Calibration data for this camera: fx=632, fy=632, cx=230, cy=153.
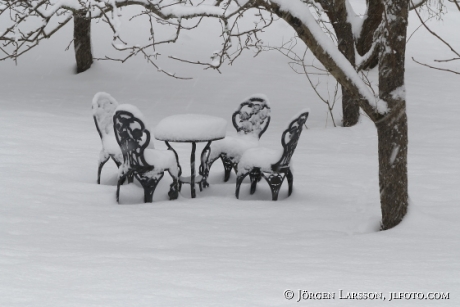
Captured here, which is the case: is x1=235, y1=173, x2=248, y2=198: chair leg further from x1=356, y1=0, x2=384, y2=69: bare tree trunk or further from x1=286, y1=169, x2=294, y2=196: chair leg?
x1=356, y1=0, x2=384, y2=69: bare tree trunk

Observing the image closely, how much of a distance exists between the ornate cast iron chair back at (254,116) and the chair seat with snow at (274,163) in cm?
88

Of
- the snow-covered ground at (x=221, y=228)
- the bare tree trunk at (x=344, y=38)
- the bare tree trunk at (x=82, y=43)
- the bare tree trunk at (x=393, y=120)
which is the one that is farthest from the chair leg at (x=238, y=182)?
the bare tree trunk at (x=82, y=43)

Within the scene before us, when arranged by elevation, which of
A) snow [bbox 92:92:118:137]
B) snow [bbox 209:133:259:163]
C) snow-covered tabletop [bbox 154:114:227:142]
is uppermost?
snow [bbox 92:92:118:137]

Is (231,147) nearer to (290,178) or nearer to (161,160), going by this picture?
(290,178)

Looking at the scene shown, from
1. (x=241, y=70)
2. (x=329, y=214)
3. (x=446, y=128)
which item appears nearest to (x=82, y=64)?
(x=241, y=70)

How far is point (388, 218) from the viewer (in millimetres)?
5355

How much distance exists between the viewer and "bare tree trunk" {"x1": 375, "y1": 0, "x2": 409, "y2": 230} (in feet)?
16.6

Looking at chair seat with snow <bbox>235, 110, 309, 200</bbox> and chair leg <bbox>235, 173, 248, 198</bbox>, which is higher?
chair seat with snow <bbox>235, 110, 309, 200</bbox>

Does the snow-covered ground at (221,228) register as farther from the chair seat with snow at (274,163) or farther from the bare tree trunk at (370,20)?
the bare tree trunk at (370,20)

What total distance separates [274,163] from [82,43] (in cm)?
1083

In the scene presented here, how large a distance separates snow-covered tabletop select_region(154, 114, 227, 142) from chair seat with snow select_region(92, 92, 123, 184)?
0.70m

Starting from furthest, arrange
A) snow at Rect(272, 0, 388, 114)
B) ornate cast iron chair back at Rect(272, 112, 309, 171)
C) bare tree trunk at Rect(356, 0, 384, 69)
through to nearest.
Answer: bare tree trunk at Rect(356, 0, 384, 69) < ornate cast iron chair back at Rect(272, 112, 309, 171) < snow at Rect(272, 0, 388, 114)

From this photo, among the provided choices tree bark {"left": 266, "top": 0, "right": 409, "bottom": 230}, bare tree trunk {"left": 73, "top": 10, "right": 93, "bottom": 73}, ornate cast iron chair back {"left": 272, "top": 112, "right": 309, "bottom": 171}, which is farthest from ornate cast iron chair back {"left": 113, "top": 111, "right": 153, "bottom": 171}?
bare tree trunk {"left": 73, "top": 10, "right": 93, "bottom": 73}

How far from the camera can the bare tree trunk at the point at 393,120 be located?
5047 millimetres
